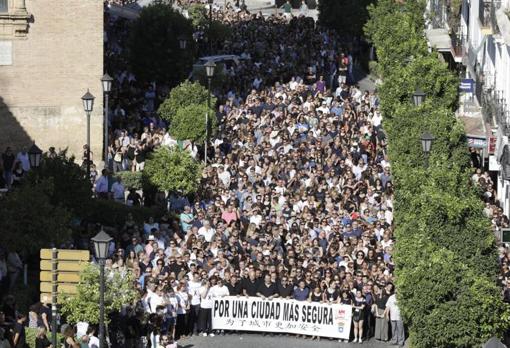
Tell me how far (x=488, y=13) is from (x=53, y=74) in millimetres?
11744

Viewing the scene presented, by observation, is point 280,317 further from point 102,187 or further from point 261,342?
point 102,187

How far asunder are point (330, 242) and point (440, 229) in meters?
5.72

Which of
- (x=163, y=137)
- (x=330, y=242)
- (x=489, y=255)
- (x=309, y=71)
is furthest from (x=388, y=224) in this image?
(x=309, y=71)

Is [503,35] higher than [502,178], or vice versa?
[503,35]

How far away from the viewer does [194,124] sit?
5172 cm

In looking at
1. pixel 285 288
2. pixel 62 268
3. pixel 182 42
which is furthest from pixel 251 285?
pixel 182 42

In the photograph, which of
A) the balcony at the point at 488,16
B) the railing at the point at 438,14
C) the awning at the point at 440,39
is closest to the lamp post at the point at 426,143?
the balcony at the point at 488,16

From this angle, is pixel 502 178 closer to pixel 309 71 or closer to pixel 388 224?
pixel 388 224

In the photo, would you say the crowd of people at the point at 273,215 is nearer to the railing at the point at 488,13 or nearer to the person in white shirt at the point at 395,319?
the person in white shirt at the point at 395,319

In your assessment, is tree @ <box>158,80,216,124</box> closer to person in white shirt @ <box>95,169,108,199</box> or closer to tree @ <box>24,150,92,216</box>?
person in white shirt @ <box>95,169,108,199</box>

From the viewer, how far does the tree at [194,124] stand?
169ft

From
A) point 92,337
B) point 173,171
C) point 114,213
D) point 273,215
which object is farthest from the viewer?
point 173,171

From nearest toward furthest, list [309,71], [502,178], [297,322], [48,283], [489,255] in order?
[48,283]
[489,255]
[297,322]
[502,178]
[309,71]

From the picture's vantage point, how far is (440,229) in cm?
3491
